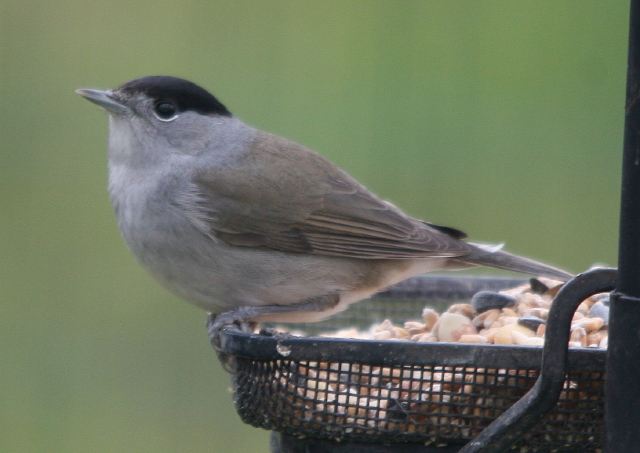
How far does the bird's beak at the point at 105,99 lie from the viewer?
14.7 feet

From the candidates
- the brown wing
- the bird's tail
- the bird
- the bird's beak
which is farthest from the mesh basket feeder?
the bird's beak

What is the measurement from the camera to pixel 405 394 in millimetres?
3057

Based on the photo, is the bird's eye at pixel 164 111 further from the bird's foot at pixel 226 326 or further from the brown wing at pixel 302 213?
the bird's foot at pixel 226 326

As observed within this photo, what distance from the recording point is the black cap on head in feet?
15.1

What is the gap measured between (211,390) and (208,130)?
3187mm

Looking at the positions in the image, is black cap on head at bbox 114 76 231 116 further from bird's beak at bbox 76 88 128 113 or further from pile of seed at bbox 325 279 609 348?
pile of seed at bbox 325 279 609 348

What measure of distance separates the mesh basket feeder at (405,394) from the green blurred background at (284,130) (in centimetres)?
401

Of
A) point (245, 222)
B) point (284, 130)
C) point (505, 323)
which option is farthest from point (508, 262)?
point (284, 130)

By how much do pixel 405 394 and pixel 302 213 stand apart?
5.01 ft

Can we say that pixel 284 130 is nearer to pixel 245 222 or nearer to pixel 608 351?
pixel 245 222

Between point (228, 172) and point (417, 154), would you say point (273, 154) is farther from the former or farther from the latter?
point (417, 154)

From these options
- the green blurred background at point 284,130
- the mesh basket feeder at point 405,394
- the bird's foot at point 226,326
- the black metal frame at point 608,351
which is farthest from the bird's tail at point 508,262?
the green blurred background at point 284,130

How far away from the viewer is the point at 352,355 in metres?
2.86

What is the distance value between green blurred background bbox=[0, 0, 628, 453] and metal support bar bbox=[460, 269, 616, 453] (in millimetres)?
4608
